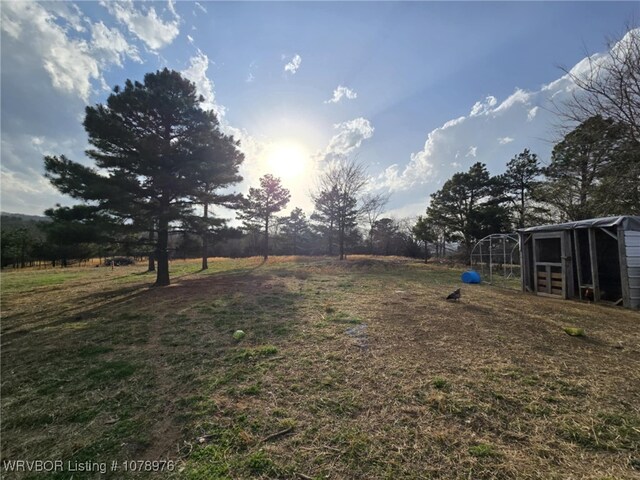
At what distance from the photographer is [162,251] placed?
955 cm

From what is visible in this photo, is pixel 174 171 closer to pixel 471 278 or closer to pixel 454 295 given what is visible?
pixel 454 295

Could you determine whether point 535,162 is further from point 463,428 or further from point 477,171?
point 463,428

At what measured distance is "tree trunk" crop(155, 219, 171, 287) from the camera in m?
9.16

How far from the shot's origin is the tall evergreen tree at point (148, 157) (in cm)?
805

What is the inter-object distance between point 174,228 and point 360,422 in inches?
391

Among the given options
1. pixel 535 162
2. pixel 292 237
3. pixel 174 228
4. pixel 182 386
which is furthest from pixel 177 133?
pixel 292 237

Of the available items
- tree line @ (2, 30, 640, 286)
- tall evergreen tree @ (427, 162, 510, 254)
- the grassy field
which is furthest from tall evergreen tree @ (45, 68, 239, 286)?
tall evergreen tree @ (427, 162, 510, 254)

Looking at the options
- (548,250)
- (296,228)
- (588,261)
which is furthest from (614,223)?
(296,228)

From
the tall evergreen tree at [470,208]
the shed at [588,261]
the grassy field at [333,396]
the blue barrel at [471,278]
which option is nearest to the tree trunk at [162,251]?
the grassy field at [333,396]

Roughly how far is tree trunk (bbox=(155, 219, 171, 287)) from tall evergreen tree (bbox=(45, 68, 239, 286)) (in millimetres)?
36

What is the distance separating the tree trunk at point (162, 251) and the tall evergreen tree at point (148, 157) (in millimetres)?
36

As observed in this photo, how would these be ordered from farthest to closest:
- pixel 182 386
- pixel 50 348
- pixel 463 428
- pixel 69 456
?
pixel 50 348, pixel 182 386, pixel 463 428, pixel 69 456

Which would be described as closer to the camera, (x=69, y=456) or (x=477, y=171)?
(x=69, y=456)

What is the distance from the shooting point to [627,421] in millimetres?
2053
